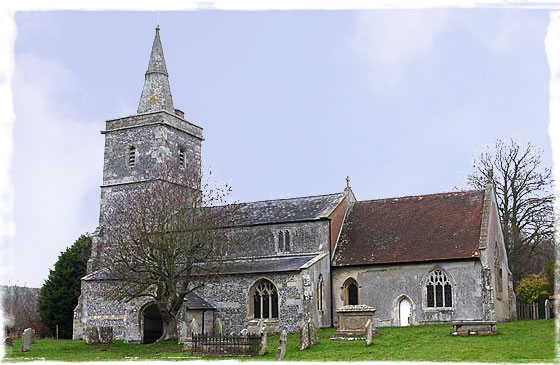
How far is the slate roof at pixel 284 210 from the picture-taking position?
39.8 metres

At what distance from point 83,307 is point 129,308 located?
375 cm

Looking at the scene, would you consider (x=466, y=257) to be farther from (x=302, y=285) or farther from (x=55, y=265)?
(x=55, y=265)

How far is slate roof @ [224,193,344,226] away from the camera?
39812 mm

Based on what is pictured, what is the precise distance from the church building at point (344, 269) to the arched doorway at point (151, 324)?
61mm

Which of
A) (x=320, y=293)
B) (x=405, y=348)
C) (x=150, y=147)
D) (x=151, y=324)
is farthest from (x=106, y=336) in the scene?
(x=405, y=348)

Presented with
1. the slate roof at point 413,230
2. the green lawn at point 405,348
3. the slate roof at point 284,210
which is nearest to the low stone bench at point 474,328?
the green lawn at point 405,348

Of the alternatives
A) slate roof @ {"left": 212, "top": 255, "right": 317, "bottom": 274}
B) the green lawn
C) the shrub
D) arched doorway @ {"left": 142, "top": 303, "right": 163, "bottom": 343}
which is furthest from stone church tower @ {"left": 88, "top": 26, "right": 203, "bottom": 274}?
the shrub

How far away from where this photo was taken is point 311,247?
3850 cm

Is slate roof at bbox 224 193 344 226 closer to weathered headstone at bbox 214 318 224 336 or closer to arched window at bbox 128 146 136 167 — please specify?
weathered headstone at bbox 214 318 224 336

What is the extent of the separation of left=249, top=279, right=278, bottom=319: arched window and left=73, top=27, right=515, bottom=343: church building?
6 cm

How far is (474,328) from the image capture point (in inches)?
1088

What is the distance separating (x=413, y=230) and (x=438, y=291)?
4.29 meters

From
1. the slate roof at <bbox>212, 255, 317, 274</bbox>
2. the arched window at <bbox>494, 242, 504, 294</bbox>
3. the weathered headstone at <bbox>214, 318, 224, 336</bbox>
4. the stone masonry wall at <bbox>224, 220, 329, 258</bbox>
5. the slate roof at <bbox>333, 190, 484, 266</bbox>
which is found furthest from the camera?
the stone masonry wall at <bbox>224, 220, 329, 258</bbox>

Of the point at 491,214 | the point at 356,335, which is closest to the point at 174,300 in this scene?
the point at 356,335
